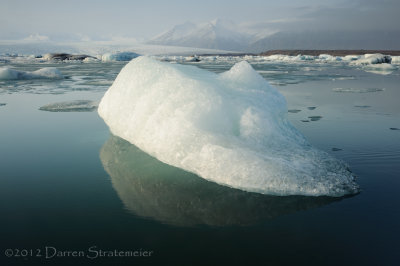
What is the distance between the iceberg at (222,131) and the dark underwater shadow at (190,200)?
11 centimetres

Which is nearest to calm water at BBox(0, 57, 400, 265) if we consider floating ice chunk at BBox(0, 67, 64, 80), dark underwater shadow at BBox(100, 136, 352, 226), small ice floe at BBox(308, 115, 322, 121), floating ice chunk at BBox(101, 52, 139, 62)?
dark underwater shadow at BBox(100, 136, 352, 226)

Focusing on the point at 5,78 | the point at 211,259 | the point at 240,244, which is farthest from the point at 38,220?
the point at 5,78

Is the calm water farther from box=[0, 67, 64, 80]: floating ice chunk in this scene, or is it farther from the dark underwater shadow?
box=[0, 67, 64, 80]: floating ice chunk

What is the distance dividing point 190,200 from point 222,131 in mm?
978

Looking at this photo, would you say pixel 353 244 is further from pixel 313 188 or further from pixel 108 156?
pixel 108 156

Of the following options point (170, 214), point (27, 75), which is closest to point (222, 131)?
point (170, 214)

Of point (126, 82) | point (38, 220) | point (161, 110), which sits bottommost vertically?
point (38, 220)

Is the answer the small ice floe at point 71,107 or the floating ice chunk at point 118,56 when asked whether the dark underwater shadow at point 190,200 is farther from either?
the floating ice chunk at point 118,56

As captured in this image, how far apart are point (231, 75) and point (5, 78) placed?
573 inches

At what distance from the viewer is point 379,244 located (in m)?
1.91

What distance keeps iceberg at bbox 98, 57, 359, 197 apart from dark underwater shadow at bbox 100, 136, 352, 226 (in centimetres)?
11

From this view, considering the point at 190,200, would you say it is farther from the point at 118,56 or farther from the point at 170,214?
the point at 118,56

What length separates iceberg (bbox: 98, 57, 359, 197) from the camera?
8.86ft

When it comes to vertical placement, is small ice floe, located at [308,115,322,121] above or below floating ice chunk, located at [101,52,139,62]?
below
